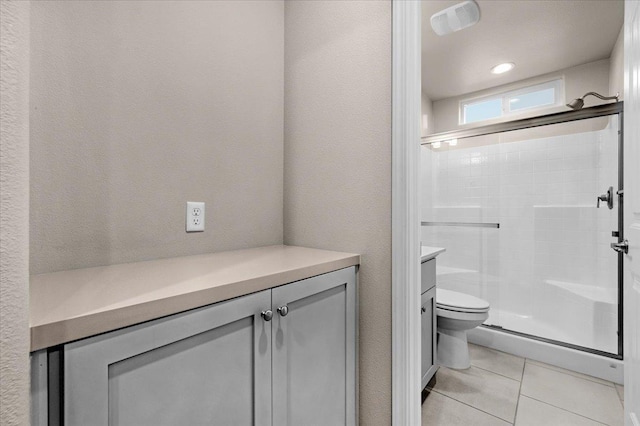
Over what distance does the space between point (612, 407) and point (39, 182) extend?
2.73 m

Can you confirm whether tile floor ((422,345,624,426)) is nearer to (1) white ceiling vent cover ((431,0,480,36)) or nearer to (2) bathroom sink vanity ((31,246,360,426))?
(2) bathroom sink vanity ((31,246,360,426))

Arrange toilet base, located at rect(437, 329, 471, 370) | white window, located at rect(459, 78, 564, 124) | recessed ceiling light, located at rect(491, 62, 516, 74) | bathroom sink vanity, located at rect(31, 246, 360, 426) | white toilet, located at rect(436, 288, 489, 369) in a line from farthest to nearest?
white window, located at rect(459, 78, 564, 124) < recessed ceiling light, located at rect(491, 62, 516, 74) < toilet base, located at rect(437, 329, 471, 370) < white toilet, located at rect(436, 288, 489, 369) < bathroom sink vanity, located at rect(31, 246, 360, 426)

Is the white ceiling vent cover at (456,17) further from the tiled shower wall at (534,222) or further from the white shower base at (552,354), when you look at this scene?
the white shower base at (552,354)

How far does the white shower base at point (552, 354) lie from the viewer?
75.4 inches

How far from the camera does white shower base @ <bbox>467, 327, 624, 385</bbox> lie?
1914 millimetres

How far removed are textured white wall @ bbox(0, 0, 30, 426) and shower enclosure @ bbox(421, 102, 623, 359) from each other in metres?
2.77

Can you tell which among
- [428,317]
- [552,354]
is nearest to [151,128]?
[428,317]

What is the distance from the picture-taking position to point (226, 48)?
1.24m

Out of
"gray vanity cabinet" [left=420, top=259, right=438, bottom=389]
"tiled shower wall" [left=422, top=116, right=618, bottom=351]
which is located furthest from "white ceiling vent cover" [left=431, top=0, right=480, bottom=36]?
"gray vanity cabinet" [left=420, top=259, right=438, bottom=389]

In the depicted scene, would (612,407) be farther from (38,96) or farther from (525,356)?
(38,96)

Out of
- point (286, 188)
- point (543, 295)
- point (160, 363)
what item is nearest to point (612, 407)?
point (543, 295)

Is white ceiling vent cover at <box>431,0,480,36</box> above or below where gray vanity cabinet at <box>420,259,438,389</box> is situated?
above

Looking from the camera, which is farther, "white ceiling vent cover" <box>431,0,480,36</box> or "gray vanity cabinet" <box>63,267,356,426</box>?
"white ceiling vent cover" <box>431,0,480,36</box>

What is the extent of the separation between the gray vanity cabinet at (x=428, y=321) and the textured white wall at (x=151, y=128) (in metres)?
0.84
